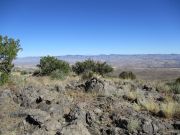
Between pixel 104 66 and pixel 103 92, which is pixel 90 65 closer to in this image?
pixel 104 66

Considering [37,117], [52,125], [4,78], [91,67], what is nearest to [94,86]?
[37,117]

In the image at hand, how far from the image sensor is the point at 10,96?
43.4 ft

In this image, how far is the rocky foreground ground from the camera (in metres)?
9.70

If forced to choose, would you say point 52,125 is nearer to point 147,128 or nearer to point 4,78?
point 147,128

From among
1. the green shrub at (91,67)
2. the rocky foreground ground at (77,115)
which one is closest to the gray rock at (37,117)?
the rocky foreground ground at (77,115)

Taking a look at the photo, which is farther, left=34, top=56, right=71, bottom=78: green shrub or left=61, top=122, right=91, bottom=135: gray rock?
left=34, top=56, right=71, bottom=78: green shrub

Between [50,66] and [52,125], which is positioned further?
[50,66]

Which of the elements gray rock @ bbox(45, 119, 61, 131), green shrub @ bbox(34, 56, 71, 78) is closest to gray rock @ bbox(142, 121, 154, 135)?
gray rock @ bbox(45, 119, 61, 131)

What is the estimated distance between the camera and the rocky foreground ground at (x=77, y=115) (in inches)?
382

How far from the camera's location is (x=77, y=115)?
35.1 ft

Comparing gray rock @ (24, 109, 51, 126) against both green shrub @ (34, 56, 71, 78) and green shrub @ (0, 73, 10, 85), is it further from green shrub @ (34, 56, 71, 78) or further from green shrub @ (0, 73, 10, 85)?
green shrub @ (34, 56, 71, 78)

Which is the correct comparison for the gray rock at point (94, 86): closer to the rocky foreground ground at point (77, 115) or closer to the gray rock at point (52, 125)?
the rocky foreground ground at point (77, 115)

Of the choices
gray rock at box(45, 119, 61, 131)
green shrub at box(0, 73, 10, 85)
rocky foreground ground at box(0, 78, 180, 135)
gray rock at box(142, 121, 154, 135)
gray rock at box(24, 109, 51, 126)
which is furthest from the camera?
green shrub at box(0, 73, 10, 85)

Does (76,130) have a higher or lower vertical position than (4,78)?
lower
